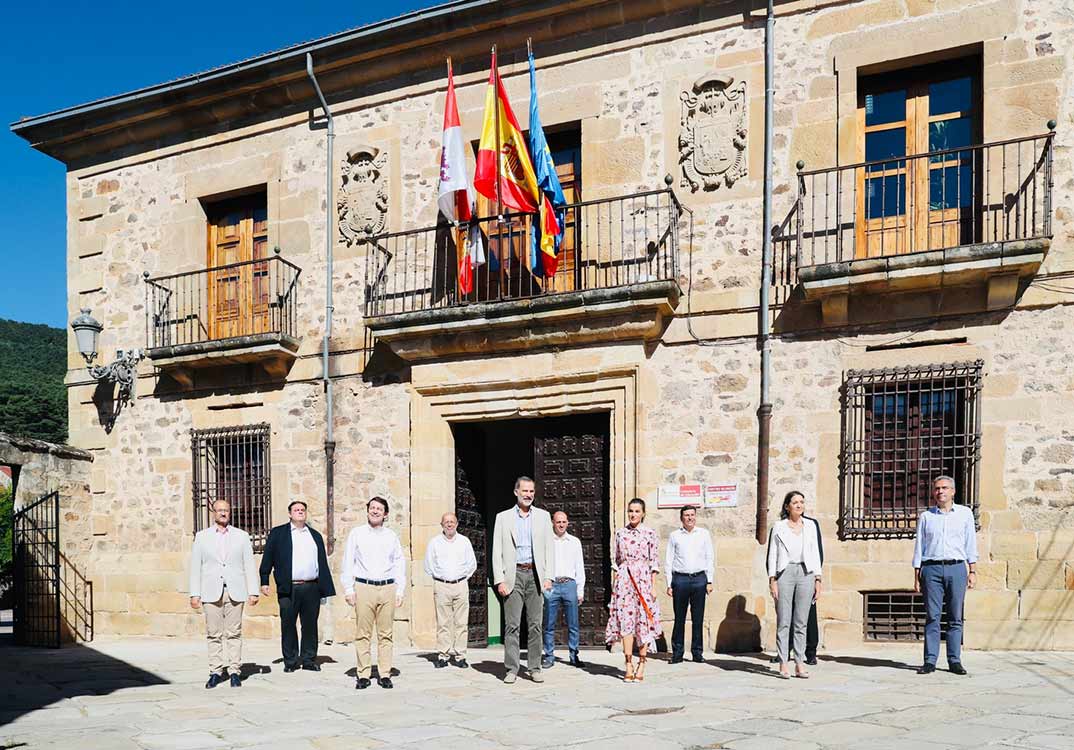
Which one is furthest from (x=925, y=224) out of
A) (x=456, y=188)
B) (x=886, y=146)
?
(x=456, y=188)

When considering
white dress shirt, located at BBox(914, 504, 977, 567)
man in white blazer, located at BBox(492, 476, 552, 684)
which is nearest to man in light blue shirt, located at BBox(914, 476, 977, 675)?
white dress shirt, located at BBox(914, 504, 977, 567)

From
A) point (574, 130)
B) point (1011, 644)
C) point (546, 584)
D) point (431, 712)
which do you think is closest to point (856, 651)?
point (1011, 644)

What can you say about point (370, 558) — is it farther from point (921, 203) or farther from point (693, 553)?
point (921, 203)

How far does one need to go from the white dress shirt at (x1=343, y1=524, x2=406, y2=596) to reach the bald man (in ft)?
3.22

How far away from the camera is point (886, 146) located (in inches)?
385

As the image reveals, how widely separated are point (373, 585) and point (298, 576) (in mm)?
1626

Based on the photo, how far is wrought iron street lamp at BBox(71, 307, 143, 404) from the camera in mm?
13383

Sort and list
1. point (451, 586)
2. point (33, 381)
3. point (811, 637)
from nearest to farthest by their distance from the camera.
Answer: point (811, 637) → point (451, 586) → point (33, 381)

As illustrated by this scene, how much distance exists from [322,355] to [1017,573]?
7.43 m

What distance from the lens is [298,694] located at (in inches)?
308

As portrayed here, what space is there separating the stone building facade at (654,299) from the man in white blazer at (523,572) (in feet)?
7.46

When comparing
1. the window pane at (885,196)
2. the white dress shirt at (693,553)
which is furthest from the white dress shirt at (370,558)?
the window pane at (885,196)

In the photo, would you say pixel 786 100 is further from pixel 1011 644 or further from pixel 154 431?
pixel 154 431

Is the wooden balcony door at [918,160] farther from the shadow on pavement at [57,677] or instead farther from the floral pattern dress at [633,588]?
the shadow on pavement at [57,677]
